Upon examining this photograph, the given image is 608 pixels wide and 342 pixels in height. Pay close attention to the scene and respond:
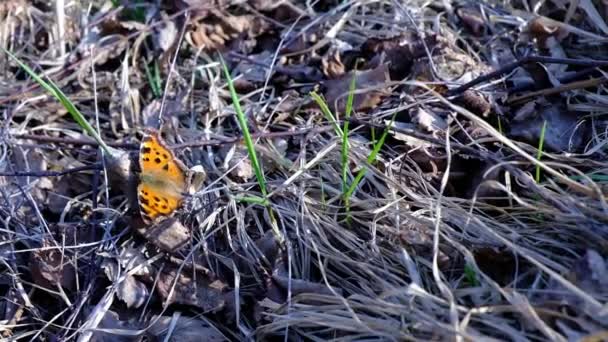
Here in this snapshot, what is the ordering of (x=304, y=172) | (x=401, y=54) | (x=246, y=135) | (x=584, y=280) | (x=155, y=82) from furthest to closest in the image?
(x=155, y=82) → (x=401, y=54) → (x=304, y=172) → (x=246, y=135) → (x=584, y=280)

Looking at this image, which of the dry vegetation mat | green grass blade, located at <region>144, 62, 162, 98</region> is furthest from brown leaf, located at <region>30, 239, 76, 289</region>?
green grass blade, located at <region>144, 62, 162, 98</region>

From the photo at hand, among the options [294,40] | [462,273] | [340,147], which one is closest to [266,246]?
[340,147]

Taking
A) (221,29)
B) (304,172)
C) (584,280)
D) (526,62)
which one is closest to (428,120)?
(526,62)

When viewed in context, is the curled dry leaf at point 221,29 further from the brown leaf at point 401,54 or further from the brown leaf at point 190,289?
the brown leaf at point 190,289

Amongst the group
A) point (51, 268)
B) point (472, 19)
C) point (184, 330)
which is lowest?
point (184, 330)

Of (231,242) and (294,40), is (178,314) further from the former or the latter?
(294,40)

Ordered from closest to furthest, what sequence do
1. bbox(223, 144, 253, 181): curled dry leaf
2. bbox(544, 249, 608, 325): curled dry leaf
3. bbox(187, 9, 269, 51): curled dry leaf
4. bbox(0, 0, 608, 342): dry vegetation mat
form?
bbox(544, 249, 608, 325): curled dry leaf
bbox(0, 0, 608, 342): dry vegetation mat
bbox(223, 144, 253, 181): curled dry leaf
bbox(187, 9, 269, 51): curled dry leaf

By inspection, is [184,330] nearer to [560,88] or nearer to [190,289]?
[190,289]

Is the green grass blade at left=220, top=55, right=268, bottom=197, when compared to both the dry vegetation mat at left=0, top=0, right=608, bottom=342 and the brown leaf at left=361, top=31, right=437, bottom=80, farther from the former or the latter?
Answer: the brown leaf at left=361, top=31, right=437, bottom=80

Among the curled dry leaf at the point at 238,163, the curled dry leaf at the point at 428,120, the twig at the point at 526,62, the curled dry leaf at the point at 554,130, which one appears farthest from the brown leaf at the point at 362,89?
the curled dry leaf at the point at 554,130
